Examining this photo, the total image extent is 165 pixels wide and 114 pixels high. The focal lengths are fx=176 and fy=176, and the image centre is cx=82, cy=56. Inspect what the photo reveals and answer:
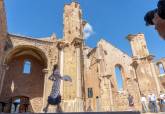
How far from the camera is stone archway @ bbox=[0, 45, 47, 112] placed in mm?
19641

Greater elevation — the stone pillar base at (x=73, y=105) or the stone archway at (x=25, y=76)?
the stone archway at (x=25, y=76)

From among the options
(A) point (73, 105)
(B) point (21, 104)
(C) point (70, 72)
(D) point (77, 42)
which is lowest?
(A) point (73, 105)

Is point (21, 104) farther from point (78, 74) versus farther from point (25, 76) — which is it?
point (78, 74)

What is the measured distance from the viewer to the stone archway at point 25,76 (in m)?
19.6

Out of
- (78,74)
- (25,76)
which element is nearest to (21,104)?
(25,76)

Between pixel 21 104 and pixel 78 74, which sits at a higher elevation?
pixel 78 74

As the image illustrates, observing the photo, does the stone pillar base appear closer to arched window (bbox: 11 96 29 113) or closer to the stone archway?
the stone archway

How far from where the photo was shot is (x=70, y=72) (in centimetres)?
1577

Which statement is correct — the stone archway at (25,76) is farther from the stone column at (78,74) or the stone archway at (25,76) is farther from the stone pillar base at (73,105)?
the stone pillar base at (73,105)

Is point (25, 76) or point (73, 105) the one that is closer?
point (73, 105)

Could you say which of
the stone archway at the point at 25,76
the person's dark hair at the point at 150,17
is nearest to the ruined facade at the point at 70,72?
the stone archway at the point at 25,76

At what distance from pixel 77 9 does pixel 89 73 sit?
26.8 ft

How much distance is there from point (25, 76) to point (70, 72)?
7.93 m

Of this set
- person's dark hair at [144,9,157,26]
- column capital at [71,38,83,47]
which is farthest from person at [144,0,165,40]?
column capital at [71,38,83,47]
